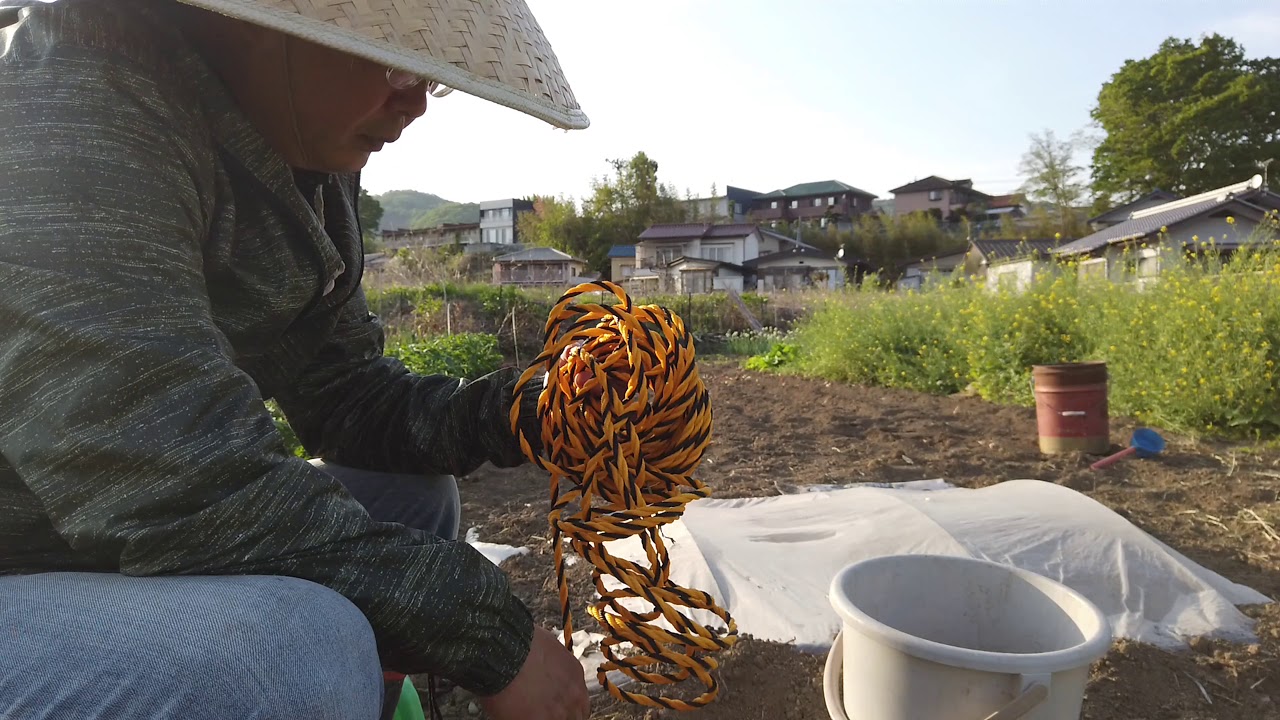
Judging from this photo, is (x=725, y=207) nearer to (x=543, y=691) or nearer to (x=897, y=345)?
(x=897, y=345)

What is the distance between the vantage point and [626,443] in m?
0.89

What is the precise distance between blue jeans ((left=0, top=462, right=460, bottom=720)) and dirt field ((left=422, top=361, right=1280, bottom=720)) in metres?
0.86

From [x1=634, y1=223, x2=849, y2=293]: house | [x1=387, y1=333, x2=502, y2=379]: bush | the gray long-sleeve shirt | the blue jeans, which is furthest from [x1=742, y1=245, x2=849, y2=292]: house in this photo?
Result: the blue jeans


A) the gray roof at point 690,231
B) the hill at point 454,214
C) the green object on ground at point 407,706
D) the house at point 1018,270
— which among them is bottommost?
the green object on ground at point 407,706

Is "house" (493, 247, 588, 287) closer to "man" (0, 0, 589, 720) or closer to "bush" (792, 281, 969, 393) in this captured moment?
"bush" (792, 281, 969, 393)

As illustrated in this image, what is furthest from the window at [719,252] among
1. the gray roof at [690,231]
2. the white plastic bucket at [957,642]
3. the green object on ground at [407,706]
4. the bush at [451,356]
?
the green object on ground at [407,706]

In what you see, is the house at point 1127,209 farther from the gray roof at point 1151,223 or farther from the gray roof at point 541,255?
the gray roof at point 541,255

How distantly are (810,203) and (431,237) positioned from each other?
32.4 metres

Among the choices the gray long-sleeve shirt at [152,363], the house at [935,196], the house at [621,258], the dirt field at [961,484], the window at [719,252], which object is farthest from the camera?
the house at [935,196]

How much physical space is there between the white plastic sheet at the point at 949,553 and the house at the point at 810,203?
156 ft

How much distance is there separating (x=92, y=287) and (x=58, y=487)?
16cm

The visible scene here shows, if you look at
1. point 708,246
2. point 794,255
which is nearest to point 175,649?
point 794,255

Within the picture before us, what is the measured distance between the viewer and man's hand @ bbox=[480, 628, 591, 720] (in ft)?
2.58

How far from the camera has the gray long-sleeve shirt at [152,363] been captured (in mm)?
600
